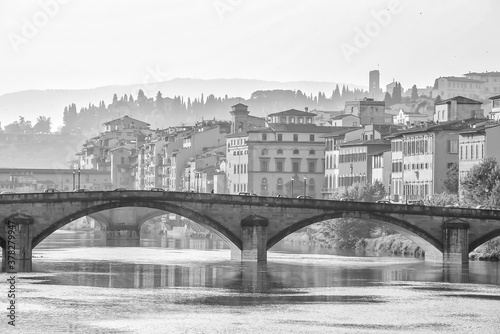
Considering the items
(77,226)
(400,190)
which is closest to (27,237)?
(400,190)

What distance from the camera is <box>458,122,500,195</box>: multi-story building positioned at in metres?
126

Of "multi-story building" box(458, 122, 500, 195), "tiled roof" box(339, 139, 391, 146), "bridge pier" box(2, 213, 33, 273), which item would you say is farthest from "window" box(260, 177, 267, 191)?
"bridge pier" box(2, 213, 33, 273)

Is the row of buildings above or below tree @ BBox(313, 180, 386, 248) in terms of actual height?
above

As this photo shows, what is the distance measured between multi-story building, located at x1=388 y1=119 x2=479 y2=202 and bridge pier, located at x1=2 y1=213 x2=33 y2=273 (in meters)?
42.2

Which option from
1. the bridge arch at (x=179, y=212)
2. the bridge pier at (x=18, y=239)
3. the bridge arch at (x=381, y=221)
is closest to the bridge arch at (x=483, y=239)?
the bridge arch at (x=381, y=221)

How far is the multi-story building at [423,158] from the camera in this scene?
452 feet

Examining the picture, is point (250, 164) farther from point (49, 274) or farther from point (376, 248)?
point (49, 274)

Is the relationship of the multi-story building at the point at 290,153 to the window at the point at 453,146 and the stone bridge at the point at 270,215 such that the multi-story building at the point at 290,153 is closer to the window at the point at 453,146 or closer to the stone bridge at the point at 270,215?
the window at the point at 453,146

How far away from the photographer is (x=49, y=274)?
96750 millimetres

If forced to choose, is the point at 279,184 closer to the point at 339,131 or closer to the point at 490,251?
the point at 339,131

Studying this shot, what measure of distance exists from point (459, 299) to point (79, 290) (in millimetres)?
19198

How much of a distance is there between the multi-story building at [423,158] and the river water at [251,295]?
2090 centimetres

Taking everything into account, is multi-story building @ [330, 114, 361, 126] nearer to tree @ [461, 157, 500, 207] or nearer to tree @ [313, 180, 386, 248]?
tree @ [313, 180, 386, 248]

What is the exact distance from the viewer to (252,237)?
109562 millimetres
